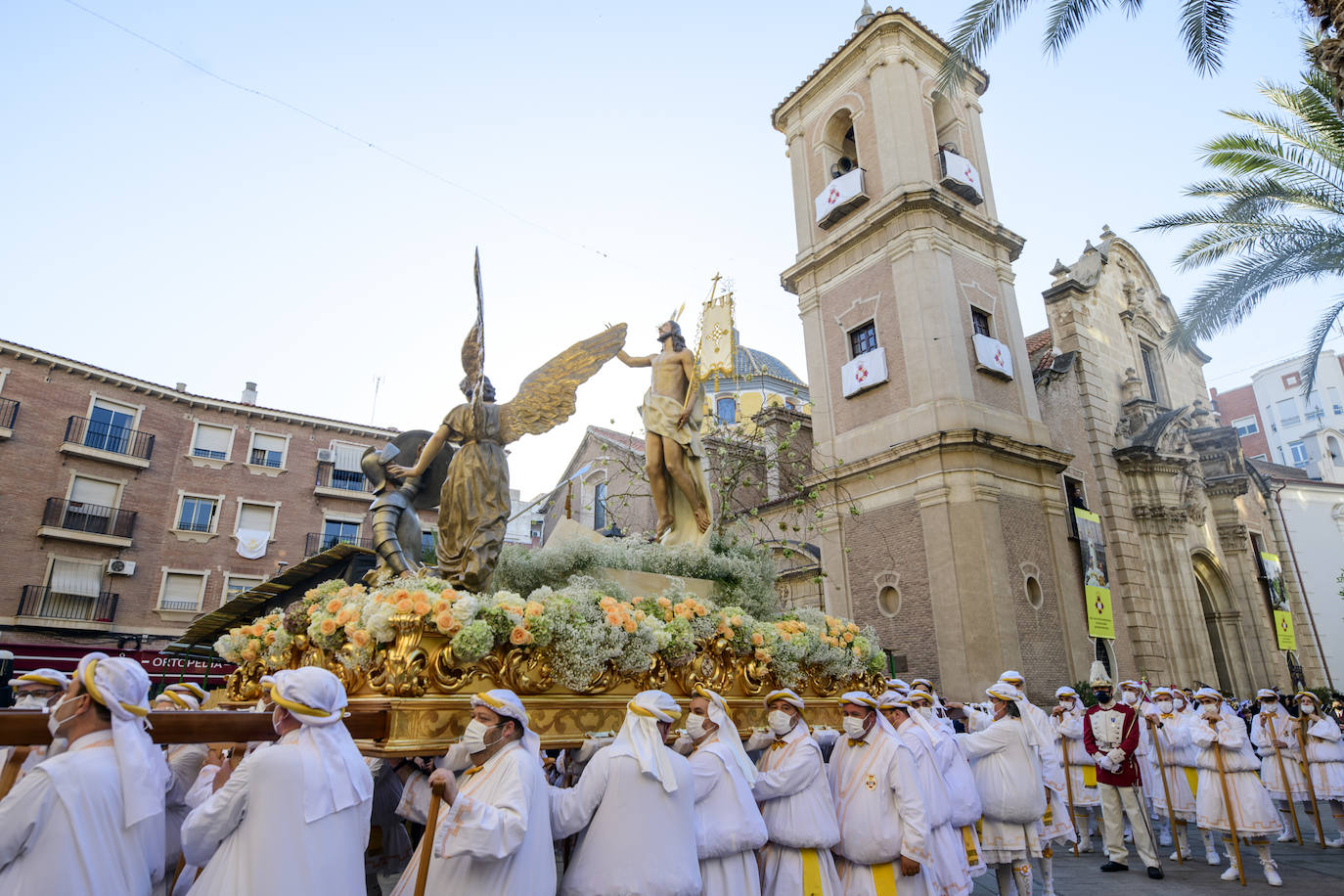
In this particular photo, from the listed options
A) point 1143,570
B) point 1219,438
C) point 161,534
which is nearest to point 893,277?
point 1143,570

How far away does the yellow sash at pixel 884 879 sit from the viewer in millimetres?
5469

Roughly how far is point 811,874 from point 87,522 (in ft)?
87.0

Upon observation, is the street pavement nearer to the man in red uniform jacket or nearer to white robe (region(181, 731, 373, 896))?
the man in red uniform jacket

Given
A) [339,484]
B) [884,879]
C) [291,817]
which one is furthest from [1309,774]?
[339,484]

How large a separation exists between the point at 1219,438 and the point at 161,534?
3480cm

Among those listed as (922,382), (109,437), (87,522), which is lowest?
(87,522)

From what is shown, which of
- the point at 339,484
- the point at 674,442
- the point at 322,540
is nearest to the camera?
the point at 674,442

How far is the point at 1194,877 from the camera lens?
8.46m

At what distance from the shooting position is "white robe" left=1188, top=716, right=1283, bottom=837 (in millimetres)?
8528

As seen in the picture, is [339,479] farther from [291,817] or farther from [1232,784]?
[291,817]

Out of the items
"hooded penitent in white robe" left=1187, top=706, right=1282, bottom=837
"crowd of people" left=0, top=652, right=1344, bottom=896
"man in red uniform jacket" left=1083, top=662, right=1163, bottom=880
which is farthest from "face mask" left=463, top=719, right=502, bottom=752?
"hooded penitent in white robe" left=1187, top=706, right=1282, bottom=837

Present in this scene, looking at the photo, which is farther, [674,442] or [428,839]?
[674,442]

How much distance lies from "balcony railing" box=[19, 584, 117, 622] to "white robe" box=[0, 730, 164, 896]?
81.6 ft

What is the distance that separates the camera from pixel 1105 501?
23.0 meters
